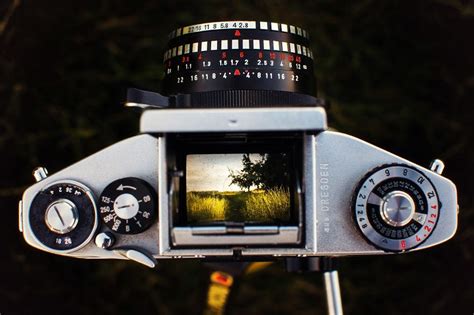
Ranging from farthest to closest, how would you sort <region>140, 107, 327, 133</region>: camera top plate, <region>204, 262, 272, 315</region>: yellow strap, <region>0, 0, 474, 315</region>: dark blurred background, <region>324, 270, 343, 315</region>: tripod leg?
<region>0, 0, 474, 315</region>: dark blurred background, <region>204, 262, 272, 315</region>: yellow strap, <region>324, 270, 343, 315</region>: tripod leg, <region>140, 107, 327, 133</region>: camera top plate

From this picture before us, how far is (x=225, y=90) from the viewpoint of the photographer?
0.50 metres

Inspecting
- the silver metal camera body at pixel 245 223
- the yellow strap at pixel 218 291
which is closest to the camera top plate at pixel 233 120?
the silver metal camera body at pixel 245 223

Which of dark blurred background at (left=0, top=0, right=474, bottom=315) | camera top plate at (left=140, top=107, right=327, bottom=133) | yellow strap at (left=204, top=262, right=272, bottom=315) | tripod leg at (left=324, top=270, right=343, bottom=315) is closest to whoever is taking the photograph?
camera top plate at (left=140, top=107, right=327, bottom=133)

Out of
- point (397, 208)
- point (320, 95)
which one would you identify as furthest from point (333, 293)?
point (320, 95)

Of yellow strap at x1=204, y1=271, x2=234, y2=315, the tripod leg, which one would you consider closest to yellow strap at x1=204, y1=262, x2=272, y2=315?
yellow strap at x1=204, y1=271, x2=234, y2=315

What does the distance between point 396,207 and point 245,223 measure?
0.42 ft

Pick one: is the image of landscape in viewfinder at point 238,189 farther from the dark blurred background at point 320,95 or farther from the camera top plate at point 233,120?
the dark blurred background at point 320,95

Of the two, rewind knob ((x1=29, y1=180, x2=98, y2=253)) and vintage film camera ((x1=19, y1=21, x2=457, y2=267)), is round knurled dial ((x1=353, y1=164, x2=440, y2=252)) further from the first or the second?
rewind knob ((x1=29, y1=180, x2=98, y2=253))

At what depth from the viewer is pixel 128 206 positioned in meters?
0.49

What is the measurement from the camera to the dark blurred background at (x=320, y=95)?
0.91 m

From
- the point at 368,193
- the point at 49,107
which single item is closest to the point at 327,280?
the point at 368,193

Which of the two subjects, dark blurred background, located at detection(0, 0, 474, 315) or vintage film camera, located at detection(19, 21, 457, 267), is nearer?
vintage film camera, located at detection(19, 21, 457, 267)

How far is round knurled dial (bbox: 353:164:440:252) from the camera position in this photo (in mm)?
483

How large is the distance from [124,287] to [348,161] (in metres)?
0.55
